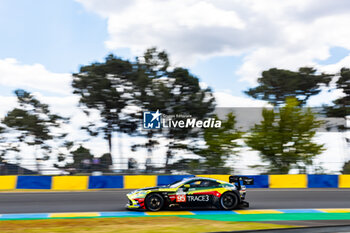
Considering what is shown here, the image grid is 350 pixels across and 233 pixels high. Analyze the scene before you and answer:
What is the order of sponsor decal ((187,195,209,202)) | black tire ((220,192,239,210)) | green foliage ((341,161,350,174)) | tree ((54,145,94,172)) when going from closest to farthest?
1. sponsor decal ((187,195,209,202))
2. black tire ((220,192,239,210))
3. tree ((54,145,94,172))
4. green foliage ((341,161,350,174))

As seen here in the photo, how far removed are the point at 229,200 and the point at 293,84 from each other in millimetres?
26716

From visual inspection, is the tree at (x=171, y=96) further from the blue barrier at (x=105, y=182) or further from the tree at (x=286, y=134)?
the blue barrier at (x=105, y=182)

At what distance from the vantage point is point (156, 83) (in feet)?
107

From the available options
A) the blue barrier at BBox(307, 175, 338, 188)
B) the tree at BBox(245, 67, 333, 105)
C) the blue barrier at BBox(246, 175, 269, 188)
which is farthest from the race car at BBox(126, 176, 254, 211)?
the tree at BBox(245, 67, 333, 105)

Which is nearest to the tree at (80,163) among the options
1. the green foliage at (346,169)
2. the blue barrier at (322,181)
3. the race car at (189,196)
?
the race car at (189,196)

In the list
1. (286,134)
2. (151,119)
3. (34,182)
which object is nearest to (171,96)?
(151,119)

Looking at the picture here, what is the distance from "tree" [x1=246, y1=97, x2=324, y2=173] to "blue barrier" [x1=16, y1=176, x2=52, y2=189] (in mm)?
17793

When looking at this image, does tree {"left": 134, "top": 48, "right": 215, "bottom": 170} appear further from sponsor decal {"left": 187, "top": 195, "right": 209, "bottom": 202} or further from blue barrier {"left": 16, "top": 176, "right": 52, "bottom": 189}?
sponsor decal {"left": 187, "top": 195, "right": 209, "bottom": 202}

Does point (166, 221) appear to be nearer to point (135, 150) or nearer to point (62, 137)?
point (135, 150)

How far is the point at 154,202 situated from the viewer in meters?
12.0

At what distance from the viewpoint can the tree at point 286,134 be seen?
32031 mm

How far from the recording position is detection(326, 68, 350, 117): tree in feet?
117

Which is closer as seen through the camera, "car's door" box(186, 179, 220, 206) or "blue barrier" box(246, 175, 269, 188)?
"car's door" box(186, 179, 220, 206)

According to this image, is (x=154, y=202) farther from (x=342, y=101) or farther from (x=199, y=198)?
(x=342, y=101)
